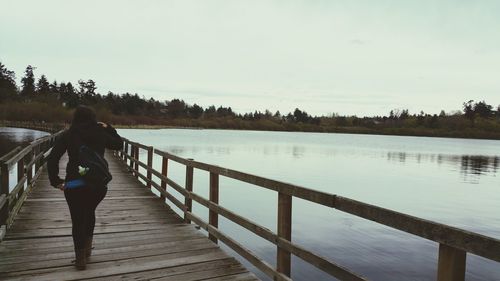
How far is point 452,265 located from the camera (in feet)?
7.75

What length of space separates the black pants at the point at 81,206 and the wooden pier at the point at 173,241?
428mm

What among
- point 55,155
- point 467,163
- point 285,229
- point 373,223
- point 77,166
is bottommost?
point 467,163

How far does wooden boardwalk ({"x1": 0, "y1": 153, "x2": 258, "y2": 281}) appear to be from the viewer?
4.65m

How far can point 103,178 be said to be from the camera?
4.61 m

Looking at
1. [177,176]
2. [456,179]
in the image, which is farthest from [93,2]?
[456,179]

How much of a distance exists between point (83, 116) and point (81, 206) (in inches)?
42.0

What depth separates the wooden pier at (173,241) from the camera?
8.65ft

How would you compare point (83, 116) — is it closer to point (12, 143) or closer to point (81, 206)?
point (81, 206)

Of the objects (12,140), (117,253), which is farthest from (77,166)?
(12,140)

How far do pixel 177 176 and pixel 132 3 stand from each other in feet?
41.7

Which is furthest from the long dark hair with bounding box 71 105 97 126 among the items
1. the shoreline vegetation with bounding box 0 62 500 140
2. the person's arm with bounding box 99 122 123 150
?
the shoreline vegetation with bounding box 0 62 500 140

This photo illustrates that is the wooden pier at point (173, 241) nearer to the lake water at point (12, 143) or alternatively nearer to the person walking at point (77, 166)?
the person walking at point (77, 166)

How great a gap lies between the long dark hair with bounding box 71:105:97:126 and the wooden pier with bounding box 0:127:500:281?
1.79 m

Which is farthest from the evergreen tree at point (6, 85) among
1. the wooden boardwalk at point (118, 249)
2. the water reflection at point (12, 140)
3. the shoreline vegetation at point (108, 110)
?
the wooden boardwalk at point (118, 249)
